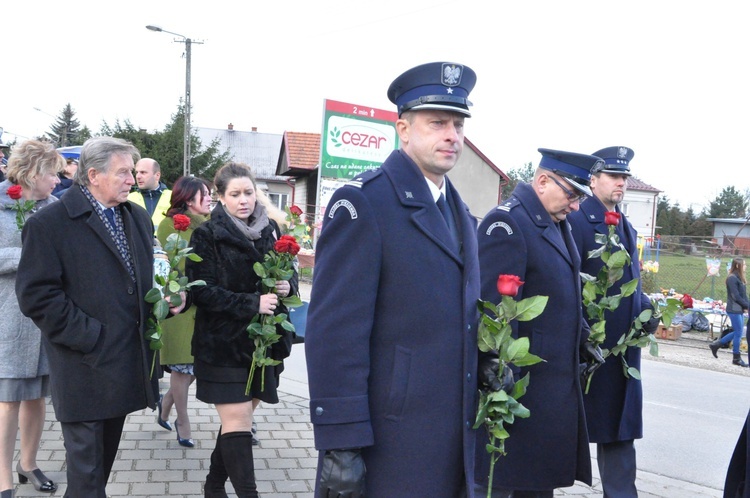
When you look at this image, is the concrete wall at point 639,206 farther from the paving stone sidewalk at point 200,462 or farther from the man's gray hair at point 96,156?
the man's gray hair at point 96,156

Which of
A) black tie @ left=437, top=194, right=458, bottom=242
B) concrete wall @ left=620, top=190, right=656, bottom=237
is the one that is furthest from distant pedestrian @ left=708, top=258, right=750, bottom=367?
concrete wall @ left=620, top=190, right=656, bottom=237

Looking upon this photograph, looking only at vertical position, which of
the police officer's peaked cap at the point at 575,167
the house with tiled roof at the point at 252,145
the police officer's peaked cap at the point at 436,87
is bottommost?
the police officer's peaked cap at the point at 575,167

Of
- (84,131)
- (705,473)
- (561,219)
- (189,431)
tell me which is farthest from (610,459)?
(84,131)

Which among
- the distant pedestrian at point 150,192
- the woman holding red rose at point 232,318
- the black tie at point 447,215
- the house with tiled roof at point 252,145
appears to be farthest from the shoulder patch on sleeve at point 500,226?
the house with tiled roof at point 252,145

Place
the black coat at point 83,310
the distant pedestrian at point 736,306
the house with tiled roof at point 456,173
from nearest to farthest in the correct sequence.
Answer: the black coat at point 83,310
the distant pedestrian at point 736,306
the house with tiled roof at point 456,173

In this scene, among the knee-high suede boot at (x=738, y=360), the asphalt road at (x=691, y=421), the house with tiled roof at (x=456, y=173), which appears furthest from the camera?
the house with tiled roof at (x=456, y=173)

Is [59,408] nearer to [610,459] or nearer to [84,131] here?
[610,459]

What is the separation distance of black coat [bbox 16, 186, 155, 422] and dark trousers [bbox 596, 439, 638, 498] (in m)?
2.73

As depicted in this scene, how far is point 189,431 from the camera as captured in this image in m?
5.93

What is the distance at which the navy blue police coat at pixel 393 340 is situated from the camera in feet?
8.13

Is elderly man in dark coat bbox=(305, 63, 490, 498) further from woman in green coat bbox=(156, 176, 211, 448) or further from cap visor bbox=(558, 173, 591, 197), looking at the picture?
woman in green coat bbox=(156, 176, 211, 448)

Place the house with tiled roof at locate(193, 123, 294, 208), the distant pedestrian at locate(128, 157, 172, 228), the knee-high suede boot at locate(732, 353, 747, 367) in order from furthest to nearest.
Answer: the house with tiled roof at locate(193, 123, 294, 208) < the knee-high suede boot at locate(732, 353, 747, 367) < the distant pedestrian at locate(128, 157, 172, 228)

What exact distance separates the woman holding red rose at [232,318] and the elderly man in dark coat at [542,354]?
1257mm

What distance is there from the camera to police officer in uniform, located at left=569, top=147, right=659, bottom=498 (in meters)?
4.54
